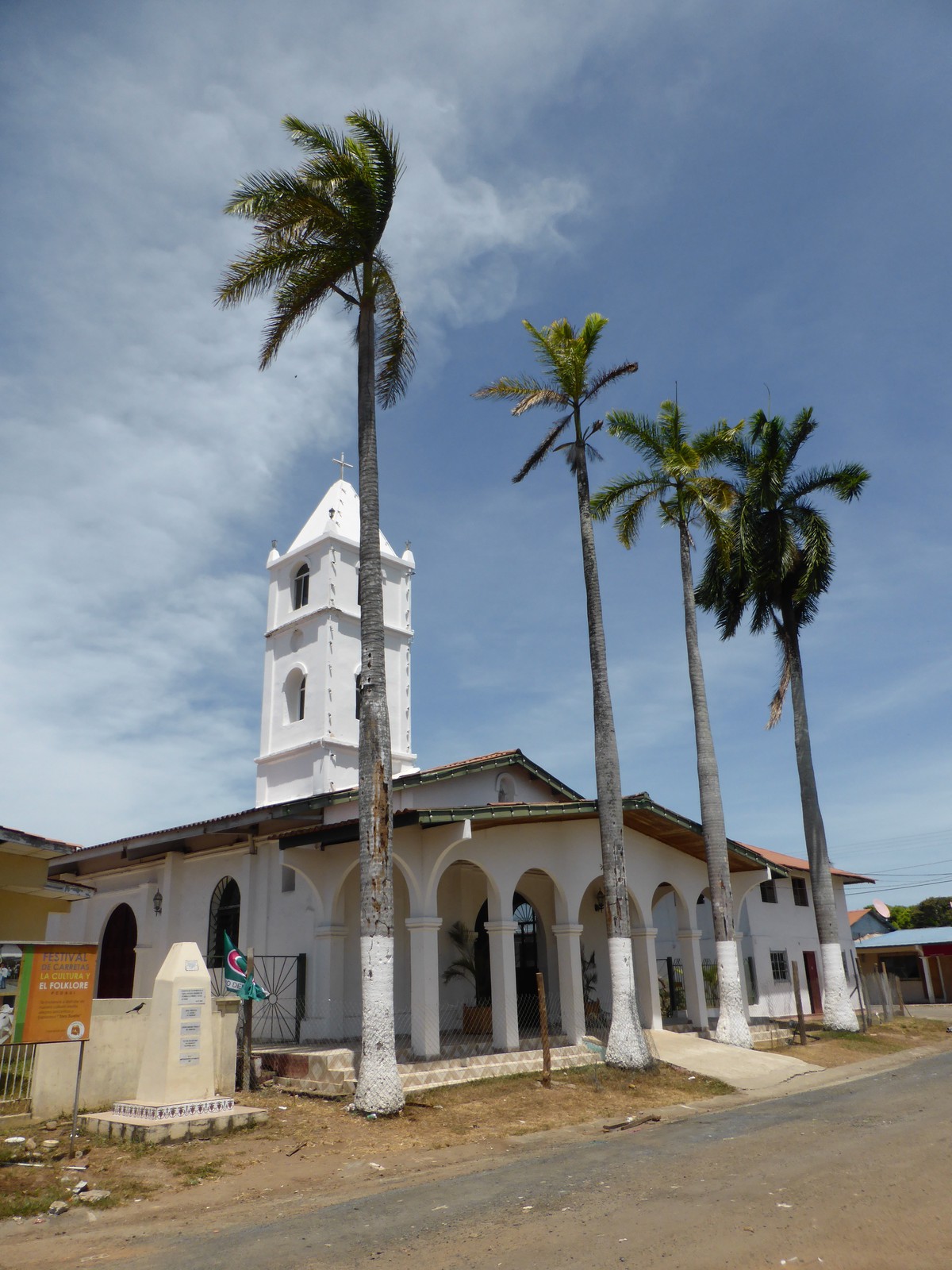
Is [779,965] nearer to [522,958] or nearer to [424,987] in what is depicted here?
[522,958]

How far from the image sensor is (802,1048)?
2056cm

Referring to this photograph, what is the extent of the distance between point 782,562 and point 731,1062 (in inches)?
543

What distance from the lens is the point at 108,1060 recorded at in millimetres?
12164

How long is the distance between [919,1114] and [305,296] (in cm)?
1490

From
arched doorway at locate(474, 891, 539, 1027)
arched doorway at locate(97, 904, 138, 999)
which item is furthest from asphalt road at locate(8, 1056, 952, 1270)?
arched doorway at locate(97, 904, 138, 999)

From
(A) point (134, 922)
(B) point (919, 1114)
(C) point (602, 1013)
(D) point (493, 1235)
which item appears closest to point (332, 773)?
(A) point (134, 922)

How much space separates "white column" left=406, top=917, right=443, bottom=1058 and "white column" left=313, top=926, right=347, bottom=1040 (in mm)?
1967

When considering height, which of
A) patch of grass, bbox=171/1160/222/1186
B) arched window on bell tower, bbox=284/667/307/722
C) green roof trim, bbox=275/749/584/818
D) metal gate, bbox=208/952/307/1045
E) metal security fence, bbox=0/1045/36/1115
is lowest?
patch of grass, bbox=171/1160/222/1186

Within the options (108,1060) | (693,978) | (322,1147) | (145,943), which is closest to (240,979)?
(108,1060)

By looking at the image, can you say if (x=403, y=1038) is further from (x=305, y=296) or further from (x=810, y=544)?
(x=810, y=544)

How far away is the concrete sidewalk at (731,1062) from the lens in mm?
16688

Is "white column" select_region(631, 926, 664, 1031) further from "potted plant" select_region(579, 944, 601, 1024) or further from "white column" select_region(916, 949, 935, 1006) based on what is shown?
"white column" select_region(916, 949, 935, 1006)

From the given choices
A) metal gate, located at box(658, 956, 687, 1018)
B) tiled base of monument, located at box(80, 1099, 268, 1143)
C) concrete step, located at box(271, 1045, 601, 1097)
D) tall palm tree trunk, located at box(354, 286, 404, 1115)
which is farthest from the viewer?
metal gate, located at box(658, 956, 687, 1018)

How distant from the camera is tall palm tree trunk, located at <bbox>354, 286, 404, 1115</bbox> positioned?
12.5 metres
